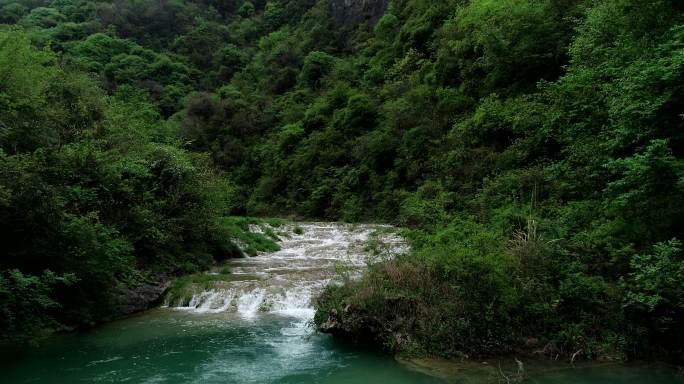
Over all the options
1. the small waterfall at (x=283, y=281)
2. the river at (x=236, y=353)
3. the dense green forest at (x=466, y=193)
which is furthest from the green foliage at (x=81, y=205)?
the small waterfall at (x=283, y=281)

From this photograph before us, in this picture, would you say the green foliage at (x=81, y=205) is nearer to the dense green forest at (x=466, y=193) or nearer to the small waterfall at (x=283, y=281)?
the dense green forest at (x=466, y=193)

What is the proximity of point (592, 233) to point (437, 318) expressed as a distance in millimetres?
4356

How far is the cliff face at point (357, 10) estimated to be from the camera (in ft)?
185

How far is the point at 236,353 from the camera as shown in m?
10.8

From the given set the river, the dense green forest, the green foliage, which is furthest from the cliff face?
the river

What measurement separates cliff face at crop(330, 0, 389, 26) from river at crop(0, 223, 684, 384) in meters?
47.0

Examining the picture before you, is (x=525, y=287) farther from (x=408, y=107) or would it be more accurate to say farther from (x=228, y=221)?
(x=408, y=107)

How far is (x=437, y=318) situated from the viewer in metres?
9.93

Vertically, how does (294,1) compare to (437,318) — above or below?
above

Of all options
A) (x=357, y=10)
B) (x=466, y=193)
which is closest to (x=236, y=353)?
(x=466, y=193)

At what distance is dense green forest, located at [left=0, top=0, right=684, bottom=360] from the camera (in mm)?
9844

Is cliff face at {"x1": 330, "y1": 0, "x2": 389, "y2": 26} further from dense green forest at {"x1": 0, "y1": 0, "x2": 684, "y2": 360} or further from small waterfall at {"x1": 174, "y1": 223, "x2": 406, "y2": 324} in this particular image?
small waterfall at {"x1": 174, "y1": 223, "x2": 406, "y2": 324}

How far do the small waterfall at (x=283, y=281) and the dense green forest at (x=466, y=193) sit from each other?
6.14ft

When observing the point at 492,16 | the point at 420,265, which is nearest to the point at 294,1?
the point at 492,16
